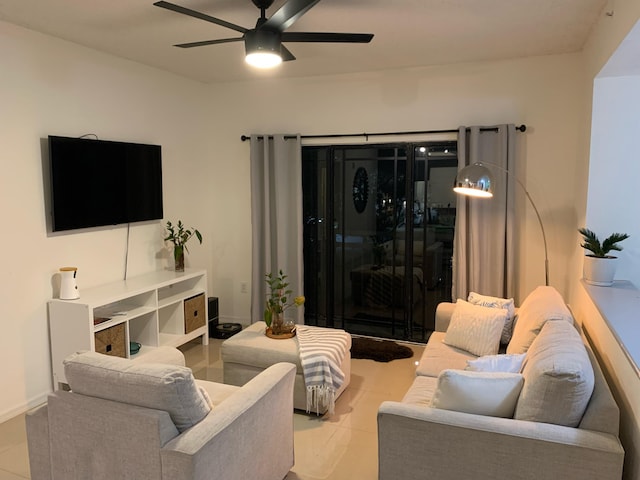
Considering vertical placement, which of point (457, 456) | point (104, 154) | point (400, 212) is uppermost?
point (104, 154)

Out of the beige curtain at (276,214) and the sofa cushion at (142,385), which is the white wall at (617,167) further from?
the sofa cushion at (142,385)

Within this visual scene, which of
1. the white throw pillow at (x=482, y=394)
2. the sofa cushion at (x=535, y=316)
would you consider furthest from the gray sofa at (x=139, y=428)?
the sofa cushion at (x=535, y=316)

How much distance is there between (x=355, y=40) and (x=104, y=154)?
2239 millimetres

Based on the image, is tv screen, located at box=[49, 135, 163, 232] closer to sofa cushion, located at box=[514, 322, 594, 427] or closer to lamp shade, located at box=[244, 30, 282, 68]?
lamp shade, located at box=[244, 30, 282, 68]

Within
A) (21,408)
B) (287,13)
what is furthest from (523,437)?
(21,408)

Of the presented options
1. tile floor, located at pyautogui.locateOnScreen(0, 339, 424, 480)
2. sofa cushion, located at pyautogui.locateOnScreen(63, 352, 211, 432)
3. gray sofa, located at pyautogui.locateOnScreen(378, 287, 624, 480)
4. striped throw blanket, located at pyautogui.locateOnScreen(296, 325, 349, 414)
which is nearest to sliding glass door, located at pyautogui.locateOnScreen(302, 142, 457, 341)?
tile floor, located at pyautogui.locateOnScreen(0, 339, 424, 480)

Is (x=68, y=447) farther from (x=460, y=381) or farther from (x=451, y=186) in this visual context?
(x=451, y=186)

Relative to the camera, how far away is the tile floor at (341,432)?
2721mm

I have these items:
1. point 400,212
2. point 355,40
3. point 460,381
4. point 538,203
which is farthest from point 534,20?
point 460,381

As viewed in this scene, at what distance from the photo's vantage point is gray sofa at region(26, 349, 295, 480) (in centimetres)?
190

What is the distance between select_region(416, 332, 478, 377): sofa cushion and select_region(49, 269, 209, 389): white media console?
85.7 inches

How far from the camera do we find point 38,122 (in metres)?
3.48

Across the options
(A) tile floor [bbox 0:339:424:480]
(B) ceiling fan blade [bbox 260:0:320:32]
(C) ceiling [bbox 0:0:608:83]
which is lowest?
(A) tile floor [bbox 0:339:424:480]

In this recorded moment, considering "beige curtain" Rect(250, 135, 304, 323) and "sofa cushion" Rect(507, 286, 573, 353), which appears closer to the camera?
"sofa cushion" Rect(507, 286, 573, 353)
